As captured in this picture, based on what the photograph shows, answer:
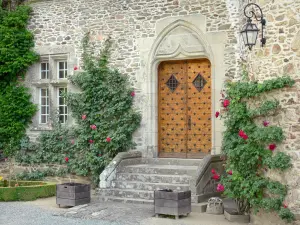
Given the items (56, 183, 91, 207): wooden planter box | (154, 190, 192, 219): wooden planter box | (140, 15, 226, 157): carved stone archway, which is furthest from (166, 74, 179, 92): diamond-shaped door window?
(154, 190, 192, 219): wooden planter box

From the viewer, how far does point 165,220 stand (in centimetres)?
805

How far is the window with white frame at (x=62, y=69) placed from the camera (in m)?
12.5

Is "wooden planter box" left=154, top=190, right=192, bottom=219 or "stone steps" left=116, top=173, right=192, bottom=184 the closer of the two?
"wooden planter box" left=154, top=190, right=192, bottom=219

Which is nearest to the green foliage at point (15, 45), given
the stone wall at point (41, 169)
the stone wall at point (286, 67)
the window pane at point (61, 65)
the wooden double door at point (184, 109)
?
the window pane at point (61, 65)

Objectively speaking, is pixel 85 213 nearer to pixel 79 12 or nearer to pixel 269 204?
pixel 269 204

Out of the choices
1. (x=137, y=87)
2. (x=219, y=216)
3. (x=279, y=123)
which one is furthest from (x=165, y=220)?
(x=137, y=87)

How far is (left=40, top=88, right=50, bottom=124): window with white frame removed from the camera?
41.7ft

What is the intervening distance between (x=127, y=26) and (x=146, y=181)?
371cm

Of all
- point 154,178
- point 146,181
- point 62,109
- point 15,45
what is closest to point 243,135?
point 154,178

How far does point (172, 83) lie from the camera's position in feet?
36.7

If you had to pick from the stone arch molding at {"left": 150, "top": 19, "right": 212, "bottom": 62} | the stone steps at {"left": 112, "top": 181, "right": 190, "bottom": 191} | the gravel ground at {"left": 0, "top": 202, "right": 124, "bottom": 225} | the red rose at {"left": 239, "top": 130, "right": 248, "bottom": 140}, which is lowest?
the gravel ground at {"left": 0, "top": 202, "right": 124, "bottom": 225}

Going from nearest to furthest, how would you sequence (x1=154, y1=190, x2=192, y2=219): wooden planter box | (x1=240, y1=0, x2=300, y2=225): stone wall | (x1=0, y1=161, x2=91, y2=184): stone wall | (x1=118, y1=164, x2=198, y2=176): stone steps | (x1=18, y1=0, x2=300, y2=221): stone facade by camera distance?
(x1=240, y1=0, x2=300, y2=225): stone wall → (x1=154, y1=190, x2=192, y2=219): wooden planter box → (x1=118, y1=164, x2=198, y2=176): stone steps → (x1=18, y1=0, x2=300, y2=221): stone facade → (x1=0, y1=161, x2=91, y2=184): stone wall

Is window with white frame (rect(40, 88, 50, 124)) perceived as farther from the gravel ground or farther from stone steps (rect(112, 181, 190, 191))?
the gravel ground

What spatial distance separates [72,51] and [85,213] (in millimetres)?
4840
